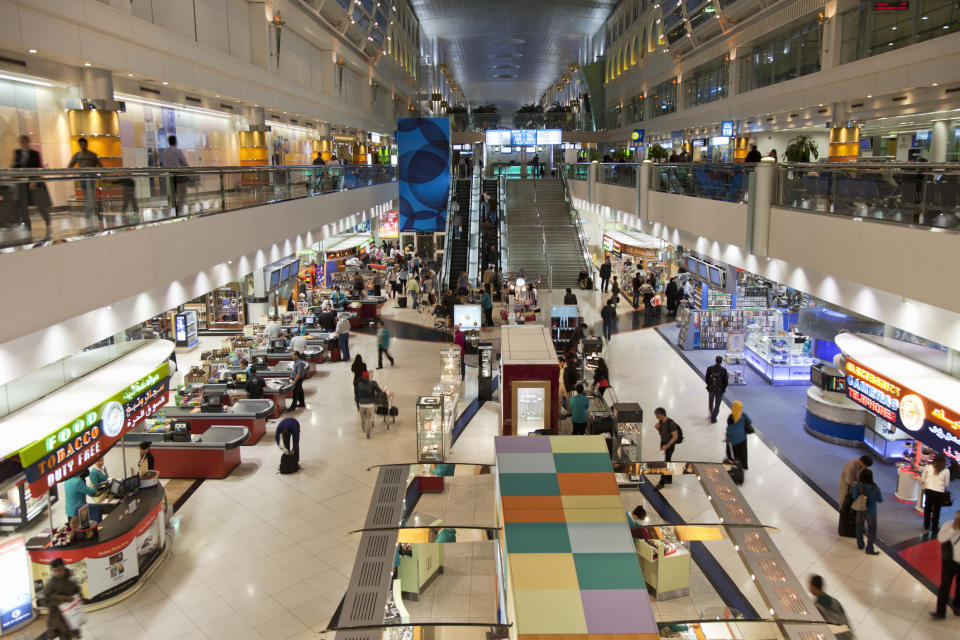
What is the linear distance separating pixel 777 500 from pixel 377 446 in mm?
6991

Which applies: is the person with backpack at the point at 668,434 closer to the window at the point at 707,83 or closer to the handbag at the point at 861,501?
the handbag at the point at 861,501

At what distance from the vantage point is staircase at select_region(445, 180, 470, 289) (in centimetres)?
2900

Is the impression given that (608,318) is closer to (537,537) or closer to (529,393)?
(529,393)

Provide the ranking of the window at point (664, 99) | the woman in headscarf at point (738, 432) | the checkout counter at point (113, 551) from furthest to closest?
the window at point (664, 99)
the woman in headscarf at point (738, 432)
the checkout counter at point (113, 551)

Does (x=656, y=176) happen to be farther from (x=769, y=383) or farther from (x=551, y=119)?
(x=551, y=119)

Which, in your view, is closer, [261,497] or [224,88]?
[261,497]

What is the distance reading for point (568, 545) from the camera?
5.75 m

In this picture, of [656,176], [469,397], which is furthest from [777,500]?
[656,176]

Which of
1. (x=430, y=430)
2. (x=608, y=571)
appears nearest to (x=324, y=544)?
(x=430, y=430)

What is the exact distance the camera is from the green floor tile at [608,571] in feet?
17.6

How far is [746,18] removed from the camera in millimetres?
23781

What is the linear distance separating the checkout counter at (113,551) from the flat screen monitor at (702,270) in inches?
610

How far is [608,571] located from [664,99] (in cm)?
3327

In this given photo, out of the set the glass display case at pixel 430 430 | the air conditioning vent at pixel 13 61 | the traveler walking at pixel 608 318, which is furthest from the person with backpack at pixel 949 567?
the air conditioning vent at pixel 13 61
